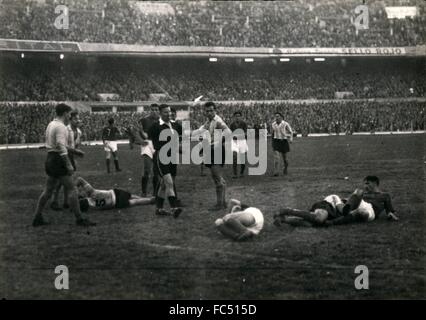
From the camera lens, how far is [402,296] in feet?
18.2

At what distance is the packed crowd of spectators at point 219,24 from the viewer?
125 feet

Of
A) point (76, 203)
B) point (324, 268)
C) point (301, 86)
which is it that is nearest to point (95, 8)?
point (301, 86)

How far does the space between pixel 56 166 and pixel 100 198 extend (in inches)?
77.2

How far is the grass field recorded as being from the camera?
19.2 ft

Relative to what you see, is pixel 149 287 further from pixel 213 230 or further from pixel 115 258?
pixel 213 230

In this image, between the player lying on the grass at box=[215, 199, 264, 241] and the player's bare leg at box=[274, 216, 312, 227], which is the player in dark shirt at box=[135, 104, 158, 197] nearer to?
the player's bare leg at box=[274, 216, 312, 227]

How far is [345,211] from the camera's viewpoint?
887 cm

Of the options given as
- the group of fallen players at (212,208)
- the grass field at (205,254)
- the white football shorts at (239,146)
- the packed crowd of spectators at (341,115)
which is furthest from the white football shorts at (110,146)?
the packed crowd of spectators at (341,115)

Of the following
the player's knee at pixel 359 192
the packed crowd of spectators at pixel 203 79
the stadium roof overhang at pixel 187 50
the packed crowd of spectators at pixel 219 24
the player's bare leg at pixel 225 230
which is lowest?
the player's bare leg at pixel 225 230

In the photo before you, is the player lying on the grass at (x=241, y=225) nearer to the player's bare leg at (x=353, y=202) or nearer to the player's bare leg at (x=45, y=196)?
the player's bare leg at (x=353, y=202)

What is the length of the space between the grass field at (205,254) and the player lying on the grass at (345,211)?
17 centimetres

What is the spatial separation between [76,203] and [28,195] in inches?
172

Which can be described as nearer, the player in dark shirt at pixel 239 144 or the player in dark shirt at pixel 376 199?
the player in dark shirt at pixel 376 199

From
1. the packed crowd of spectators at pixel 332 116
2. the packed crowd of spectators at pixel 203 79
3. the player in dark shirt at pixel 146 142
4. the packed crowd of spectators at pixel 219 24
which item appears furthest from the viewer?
the packed crowd of spectators at pixel 332 116
